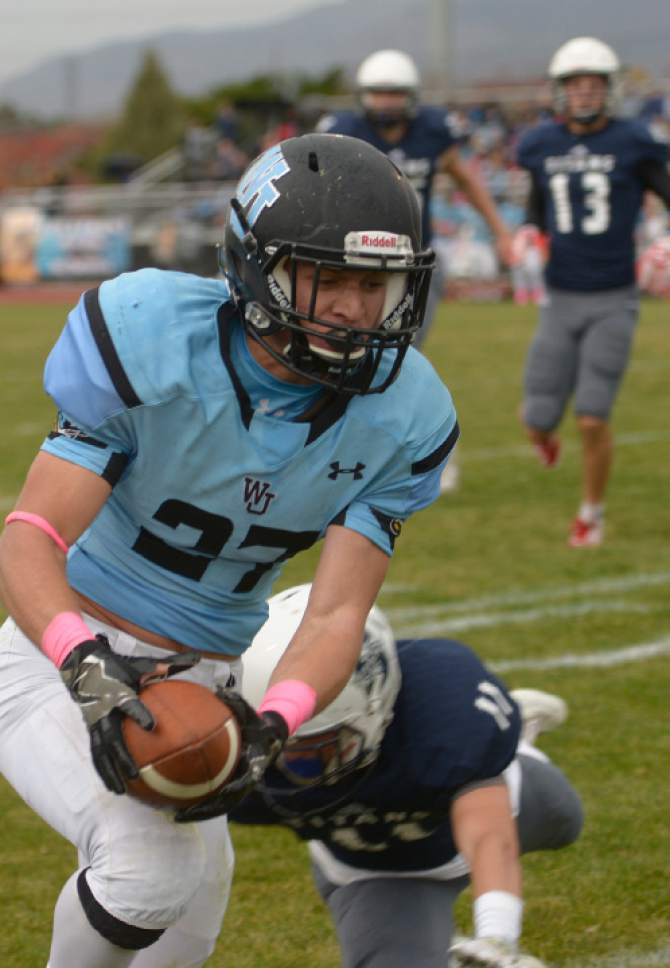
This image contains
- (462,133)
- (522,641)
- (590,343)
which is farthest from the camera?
(462,133)

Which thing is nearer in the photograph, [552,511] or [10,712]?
[10,712]

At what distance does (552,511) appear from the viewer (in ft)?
23.7

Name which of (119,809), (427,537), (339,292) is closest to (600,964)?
(119,809)

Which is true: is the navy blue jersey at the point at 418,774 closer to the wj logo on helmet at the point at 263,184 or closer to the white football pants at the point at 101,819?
the white football pants at the point at 101,819

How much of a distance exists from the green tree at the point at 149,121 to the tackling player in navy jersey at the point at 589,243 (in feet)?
129

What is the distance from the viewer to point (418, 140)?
7570 mm

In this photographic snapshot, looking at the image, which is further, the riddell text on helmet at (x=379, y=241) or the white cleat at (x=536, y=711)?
the white cleat at (x=536, y=711)

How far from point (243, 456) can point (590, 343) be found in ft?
13.9

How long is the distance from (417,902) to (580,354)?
417 cm

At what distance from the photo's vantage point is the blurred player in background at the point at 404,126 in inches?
292

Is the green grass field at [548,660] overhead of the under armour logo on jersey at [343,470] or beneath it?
beneath

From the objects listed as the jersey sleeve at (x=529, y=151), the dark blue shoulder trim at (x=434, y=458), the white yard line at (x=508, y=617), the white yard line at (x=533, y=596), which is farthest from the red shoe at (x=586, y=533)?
the dark blue shoulder trim at (x=434, y=458)

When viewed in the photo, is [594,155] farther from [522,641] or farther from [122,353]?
[122,353]

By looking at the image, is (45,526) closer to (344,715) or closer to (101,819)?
(101,819)
